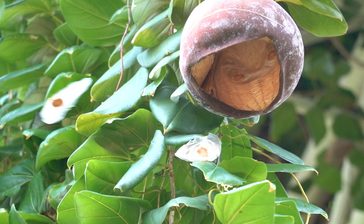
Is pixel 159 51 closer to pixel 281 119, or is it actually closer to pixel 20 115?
pixel 20 115

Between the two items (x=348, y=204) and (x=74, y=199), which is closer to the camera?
(x=74, y=199)

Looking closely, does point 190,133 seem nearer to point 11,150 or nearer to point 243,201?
point 243,201

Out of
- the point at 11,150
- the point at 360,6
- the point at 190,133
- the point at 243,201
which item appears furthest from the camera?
the point at 360,6

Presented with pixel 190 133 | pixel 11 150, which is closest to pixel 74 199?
pixel 190 133

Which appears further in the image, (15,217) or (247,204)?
(15,217)

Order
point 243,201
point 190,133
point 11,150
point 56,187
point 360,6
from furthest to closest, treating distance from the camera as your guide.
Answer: point 360,6
point 11,150
point 56,187
point 190,133
point 243,201

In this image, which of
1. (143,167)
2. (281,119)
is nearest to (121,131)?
(143,167)

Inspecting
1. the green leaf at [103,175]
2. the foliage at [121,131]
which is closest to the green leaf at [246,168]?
the foliage at [121,131]
